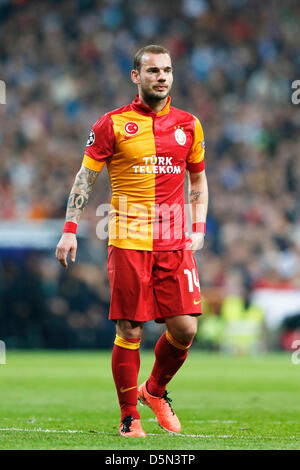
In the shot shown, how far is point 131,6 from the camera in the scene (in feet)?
82.3

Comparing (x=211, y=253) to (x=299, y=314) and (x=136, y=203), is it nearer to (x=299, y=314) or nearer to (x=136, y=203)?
(x=299, y=314)

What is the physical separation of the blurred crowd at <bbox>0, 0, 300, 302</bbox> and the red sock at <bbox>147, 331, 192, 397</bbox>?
1249 cm

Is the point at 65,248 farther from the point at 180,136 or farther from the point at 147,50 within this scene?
the point at 147,50

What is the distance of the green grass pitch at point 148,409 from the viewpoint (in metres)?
5.75

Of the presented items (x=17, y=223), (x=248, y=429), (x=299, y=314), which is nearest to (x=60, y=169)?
(x=17, y=223)

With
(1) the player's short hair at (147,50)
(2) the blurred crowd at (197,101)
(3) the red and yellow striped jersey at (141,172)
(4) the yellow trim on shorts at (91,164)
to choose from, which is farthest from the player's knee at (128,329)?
(2) the blurred crowd at (197,101)

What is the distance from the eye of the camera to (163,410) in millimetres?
6609

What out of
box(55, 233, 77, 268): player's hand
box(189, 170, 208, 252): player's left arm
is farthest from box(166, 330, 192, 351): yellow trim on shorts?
box(55, 233, 77, 268): player's hand

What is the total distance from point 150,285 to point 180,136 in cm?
105

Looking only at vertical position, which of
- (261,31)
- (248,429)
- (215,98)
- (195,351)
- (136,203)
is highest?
(261,31)

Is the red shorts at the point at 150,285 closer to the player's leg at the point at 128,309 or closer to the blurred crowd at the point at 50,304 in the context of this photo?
the player's leg at the point at 128,309

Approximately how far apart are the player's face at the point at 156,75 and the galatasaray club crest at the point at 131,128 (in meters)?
0.22

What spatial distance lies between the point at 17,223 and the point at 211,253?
4188 mm

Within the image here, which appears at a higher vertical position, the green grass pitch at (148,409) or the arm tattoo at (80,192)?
the arm tattoo at (80,192)
